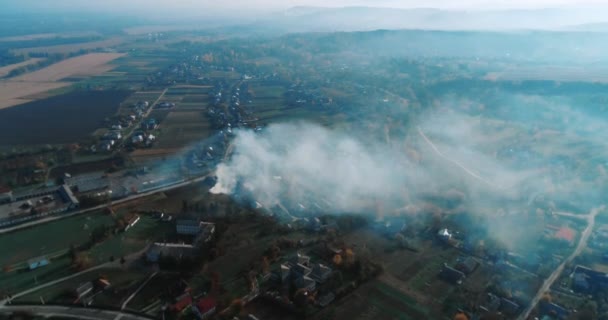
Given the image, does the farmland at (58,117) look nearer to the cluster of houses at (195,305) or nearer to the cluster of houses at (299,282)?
the cluster of houses at (195,305)

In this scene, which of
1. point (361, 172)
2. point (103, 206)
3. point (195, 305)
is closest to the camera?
point (195, 305)

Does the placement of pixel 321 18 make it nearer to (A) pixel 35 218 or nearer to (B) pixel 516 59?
(B) pixel 516 59

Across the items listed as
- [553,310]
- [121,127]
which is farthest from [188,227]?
[121,127]

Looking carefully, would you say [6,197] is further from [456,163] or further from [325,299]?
[456,163]

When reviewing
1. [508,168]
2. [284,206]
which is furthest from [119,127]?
[508,168]

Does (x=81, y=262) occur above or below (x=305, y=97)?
below

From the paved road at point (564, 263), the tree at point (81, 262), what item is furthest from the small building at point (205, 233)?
the paved road at point (564, 263)

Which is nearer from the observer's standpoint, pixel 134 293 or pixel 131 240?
pixel 134 293

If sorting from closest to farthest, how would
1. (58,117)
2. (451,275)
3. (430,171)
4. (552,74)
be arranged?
(451,275), (430,171), (58,117), (552,74)
